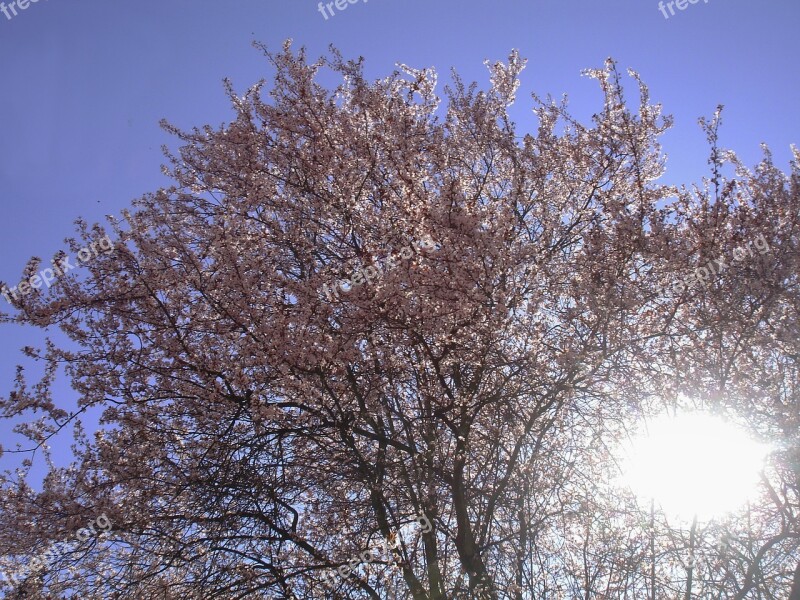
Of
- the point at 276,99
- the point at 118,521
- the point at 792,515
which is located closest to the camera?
the point at 118,521

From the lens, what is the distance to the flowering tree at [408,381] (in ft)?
19.0

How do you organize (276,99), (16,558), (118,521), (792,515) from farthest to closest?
1. (276,99)
2. (792,515)
3. (16,558)
4. (118,521)

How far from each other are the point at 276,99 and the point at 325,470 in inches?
176

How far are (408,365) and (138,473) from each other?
8.22 feet

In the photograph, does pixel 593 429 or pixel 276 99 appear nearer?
pixel 593 429

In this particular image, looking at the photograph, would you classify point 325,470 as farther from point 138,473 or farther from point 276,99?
point 276,99

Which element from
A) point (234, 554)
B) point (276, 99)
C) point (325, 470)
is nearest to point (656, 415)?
point (325, 470)

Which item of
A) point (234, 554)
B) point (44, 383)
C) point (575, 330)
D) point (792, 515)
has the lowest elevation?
point (792, 515)

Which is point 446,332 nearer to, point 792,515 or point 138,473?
point 138,473

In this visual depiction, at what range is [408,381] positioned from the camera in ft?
21.3

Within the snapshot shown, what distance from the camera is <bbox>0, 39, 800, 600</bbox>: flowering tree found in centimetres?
580

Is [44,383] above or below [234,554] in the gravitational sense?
above

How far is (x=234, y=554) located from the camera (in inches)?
234

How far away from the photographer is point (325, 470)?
602cm
